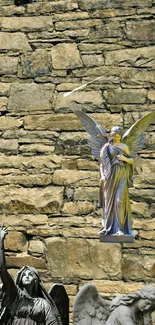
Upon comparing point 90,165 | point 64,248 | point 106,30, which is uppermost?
point 106,30

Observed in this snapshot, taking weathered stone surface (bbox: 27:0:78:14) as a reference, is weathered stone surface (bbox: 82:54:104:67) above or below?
below

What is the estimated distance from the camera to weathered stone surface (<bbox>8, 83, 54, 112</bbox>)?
7.91m

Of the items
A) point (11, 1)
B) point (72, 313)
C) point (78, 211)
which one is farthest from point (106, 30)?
point (72, 313)

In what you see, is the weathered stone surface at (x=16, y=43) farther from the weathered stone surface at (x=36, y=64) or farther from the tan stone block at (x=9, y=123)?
the tan stone block at (x=9, y=123)

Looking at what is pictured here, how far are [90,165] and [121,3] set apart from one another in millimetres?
1324

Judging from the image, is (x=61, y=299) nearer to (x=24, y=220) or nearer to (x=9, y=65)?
(x=24, y=220)

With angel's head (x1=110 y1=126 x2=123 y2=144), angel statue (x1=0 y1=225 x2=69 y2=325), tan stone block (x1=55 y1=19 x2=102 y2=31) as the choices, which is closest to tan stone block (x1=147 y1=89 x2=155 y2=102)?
tan stone block (x1=55 y1=19 x2=102 y2=31)

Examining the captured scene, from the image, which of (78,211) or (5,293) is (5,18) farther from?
(5,293)

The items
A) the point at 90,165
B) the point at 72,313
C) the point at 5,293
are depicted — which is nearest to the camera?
the point at 5,293

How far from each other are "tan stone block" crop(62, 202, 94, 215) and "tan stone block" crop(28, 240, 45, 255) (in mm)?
295

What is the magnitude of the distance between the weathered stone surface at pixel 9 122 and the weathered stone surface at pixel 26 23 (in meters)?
0.73

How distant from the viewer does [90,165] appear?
25.2 feet

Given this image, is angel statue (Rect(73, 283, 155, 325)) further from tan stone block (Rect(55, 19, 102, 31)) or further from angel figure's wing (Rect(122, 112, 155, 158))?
tan stone block (Rect(55, 19, 102, 31))

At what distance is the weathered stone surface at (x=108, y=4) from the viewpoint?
7918mm
